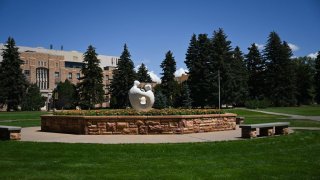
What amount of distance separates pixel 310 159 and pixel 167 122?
6831mm

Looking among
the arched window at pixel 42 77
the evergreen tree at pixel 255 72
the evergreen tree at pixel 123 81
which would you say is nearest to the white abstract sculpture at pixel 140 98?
the evergreen tree at pixel 123 81

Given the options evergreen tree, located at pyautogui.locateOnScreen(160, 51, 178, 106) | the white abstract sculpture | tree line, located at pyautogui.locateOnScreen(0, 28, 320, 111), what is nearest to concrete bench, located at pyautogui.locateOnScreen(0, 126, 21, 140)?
the white abstract sculpture

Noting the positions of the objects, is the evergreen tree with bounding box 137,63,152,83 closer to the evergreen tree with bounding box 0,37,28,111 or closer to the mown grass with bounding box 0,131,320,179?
the evergreen tree with bounding box 0,37,28,111

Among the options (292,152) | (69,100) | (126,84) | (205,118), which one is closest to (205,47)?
(126,84)

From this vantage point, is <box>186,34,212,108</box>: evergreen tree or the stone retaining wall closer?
the stone retaining wall

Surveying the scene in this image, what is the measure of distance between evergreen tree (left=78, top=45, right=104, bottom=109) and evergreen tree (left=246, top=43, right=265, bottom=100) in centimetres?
3309

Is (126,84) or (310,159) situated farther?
(126,84)

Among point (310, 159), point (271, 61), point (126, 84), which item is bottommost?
point (310, 159)

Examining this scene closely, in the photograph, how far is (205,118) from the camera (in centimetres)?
1634

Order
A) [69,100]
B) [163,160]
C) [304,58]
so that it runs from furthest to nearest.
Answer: [304,58]
[69,100]
[163,160]

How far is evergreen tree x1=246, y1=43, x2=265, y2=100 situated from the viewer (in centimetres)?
7788

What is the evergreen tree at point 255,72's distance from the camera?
77875 millimetres

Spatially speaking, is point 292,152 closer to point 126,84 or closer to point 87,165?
point 87,165

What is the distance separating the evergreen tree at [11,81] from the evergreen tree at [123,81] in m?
16.5
